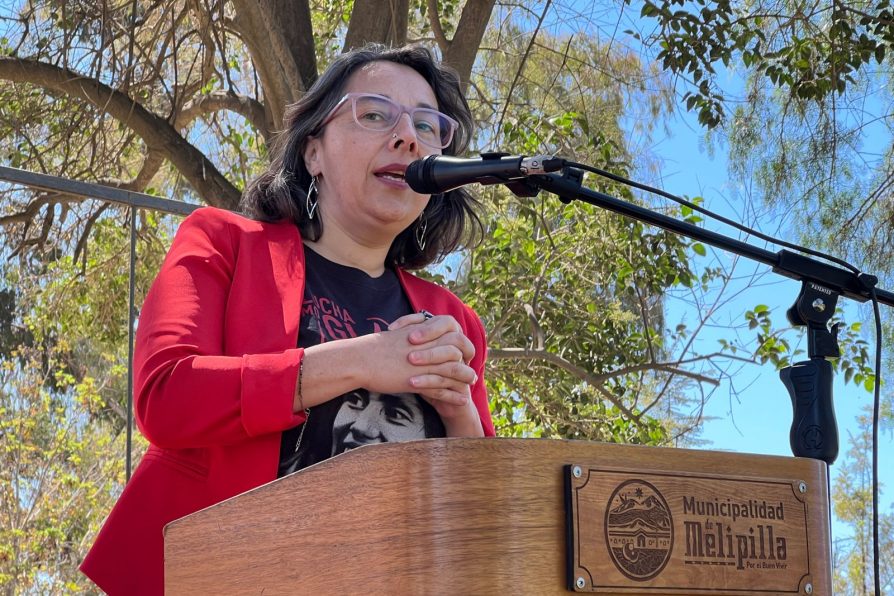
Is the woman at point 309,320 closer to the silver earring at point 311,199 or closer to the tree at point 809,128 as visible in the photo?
the silver earring at point 311,199

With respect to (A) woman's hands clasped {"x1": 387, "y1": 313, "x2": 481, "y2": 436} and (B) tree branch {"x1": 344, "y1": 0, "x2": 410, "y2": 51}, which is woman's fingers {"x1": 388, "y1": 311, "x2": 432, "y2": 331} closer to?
(A) woman's hands clasped {"x1": 387, "y1": 313, "x2": 481, "y2": 436}

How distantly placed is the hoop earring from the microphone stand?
76 cm

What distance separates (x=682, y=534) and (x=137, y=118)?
461cm

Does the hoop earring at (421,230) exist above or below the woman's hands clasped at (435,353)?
above

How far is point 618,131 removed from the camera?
6207 mm

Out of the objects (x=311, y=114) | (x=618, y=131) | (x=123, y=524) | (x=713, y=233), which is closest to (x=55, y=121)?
(x=618, y=131)

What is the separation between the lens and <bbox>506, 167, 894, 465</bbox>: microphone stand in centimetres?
141

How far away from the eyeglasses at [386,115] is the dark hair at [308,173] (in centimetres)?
7

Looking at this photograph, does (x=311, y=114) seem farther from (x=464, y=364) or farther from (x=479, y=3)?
(x=479, y=3)

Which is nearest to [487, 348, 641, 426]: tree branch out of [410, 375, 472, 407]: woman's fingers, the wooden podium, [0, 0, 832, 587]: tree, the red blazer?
[0, 0, 832, 587]: tree

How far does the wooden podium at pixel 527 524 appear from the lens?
996 mm

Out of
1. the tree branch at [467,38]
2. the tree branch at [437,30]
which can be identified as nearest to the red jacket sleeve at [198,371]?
the tree branch at [467,38]

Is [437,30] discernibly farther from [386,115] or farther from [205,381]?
[205,381]

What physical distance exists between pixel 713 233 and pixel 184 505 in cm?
88
